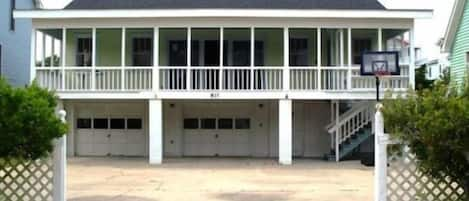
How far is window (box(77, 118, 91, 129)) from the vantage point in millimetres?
27125

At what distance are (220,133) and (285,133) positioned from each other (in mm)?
4508

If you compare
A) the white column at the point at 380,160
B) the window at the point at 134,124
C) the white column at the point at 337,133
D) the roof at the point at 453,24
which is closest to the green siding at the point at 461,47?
the roof at the point at 453,24

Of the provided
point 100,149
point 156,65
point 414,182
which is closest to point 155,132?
point 156,65

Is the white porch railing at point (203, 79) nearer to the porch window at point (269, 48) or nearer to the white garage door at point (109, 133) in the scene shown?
the porch window at point (269, 48)

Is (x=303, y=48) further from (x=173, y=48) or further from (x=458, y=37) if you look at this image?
(x=458, y=37)

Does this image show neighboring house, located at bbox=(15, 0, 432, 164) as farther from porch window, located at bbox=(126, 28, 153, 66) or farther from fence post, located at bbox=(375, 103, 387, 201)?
fence post, located at bbox=(375, 103, 387, 201)

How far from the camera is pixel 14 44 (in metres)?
30.4

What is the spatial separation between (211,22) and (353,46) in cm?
603

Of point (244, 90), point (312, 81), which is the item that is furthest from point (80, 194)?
point (312, 81)

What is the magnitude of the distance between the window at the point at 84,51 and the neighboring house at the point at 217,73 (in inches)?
1.5

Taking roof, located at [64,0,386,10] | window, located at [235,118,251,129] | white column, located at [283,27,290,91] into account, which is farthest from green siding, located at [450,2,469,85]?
window, located at [235,118,251,129]

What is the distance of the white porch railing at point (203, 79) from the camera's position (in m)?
23.3

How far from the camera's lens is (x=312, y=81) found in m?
23.8

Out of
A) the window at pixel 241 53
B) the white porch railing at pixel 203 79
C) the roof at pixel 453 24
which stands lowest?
the white porch railing at pixel 203 79
